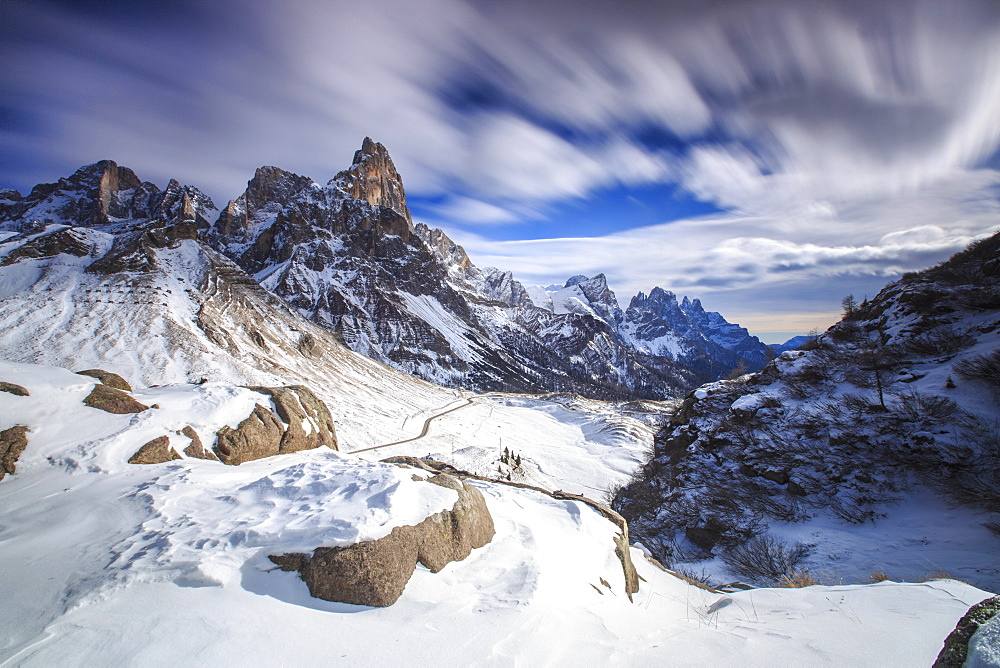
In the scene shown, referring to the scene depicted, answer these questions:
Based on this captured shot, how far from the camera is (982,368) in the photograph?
15.7 metres

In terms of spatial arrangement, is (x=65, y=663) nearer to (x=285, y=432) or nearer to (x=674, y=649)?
(x=674, y=649)

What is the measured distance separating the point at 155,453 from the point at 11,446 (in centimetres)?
301

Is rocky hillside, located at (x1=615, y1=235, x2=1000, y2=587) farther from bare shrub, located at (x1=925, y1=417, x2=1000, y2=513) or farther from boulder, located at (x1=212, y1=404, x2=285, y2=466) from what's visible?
boulder, located at (x1=212, y1=404, x2=285, y2=466)

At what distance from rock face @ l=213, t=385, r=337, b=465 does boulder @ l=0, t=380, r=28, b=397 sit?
205 inches

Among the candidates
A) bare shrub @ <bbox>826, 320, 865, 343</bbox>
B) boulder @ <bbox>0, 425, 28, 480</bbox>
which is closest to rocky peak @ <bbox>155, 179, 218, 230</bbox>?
boulder @ <bbox>0, 425, 28, 480</bbox>

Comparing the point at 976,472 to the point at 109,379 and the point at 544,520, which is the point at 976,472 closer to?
the point at 544,520

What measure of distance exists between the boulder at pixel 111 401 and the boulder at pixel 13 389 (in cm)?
131

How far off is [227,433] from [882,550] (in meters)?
23.7

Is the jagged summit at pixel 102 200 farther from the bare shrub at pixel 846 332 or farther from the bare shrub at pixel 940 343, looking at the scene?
the bare shrub at pixel 940 343

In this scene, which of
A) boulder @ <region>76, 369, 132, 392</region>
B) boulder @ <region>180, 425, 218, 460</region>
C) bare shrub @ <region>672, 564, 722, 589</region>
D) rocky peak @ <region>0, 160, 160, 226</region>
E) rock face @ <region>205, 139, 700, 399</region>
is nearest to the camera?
boulder @ <region>180, 425, 218, 460</region>

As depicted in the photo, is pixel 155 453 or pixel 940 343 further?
pixel 940 343

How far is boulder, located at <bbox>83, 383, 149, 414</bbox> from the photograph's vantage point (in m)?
12.2

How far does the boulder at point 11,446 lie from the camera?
934 centimetres

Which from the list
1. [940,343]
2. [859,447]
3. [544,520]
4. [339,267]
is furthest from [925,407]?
[339,267]
